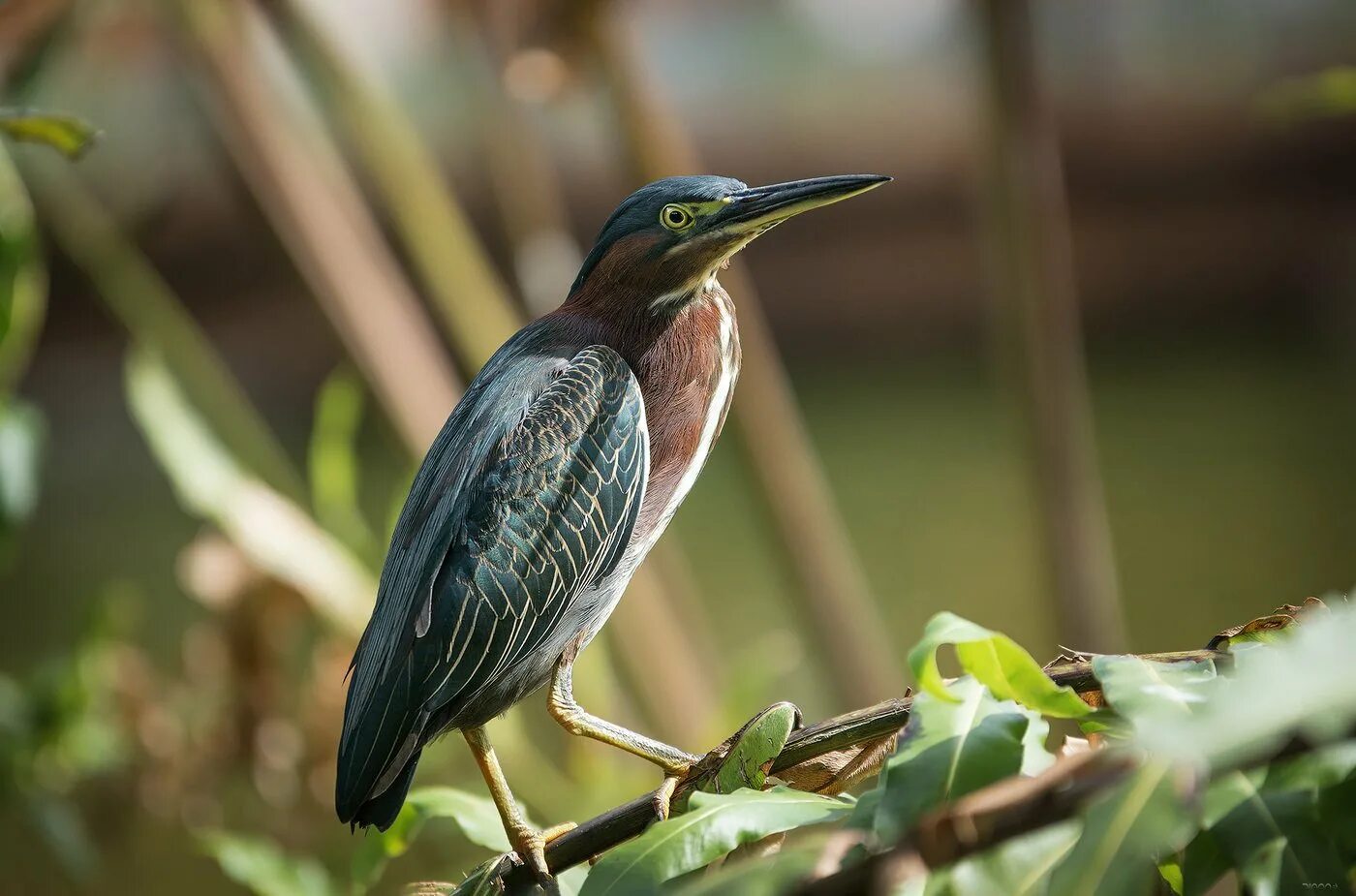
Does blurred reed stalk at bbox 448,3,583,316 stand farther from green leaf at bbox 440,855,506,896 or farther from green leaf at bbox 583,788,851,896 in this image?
green leaf at bbox 583,788,851,896

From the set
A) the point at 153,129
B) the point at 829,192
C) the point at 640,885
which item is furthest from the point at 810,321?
the point at 640,885

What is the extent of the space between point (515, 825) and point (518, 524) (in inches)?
7.0

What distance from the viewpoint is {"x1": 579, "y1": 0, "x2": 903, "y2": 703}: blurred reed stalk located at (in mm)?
1375

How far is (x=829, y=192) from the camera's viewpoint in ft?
2.20

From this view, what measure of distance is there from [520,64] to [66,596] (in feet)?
7.76

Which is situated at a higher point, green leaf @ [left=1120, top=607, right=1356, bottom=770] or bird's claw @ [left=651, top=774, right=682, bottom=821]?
green leaf @ [left=1120, top=607, right=1356, bottom=770]

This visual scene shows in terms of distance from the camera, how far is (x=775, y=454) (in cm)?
148

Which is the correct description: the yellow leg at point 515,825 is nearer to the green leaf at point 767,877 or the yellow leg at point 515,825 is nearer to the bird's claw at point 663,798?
the bird's claw at point 663,798

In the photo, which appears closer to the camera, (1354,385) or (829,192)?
(829,192)

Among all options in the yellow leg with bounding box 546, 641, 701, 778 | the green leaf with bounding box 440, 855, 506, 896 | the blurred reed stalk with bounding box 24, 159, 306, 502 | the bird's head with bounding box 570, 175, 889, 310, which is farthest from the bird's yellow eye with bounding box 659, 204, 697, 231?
the blurred reed stalk with bounding box 24, 159, 306, 502

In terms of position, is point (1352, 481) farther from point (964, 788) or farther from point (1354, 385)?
point (964, 788)

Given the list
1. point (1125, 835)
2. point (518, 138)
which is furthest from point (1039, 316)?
point (1125, 835)

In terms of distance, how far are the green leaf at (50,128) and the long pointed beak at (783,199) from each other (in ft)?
1.25

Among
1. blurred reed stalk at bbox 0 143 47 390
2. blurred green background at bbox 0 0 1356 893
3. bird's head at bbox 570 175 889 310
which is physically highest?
blurred reed stalk at bbox 0 143 47 390
